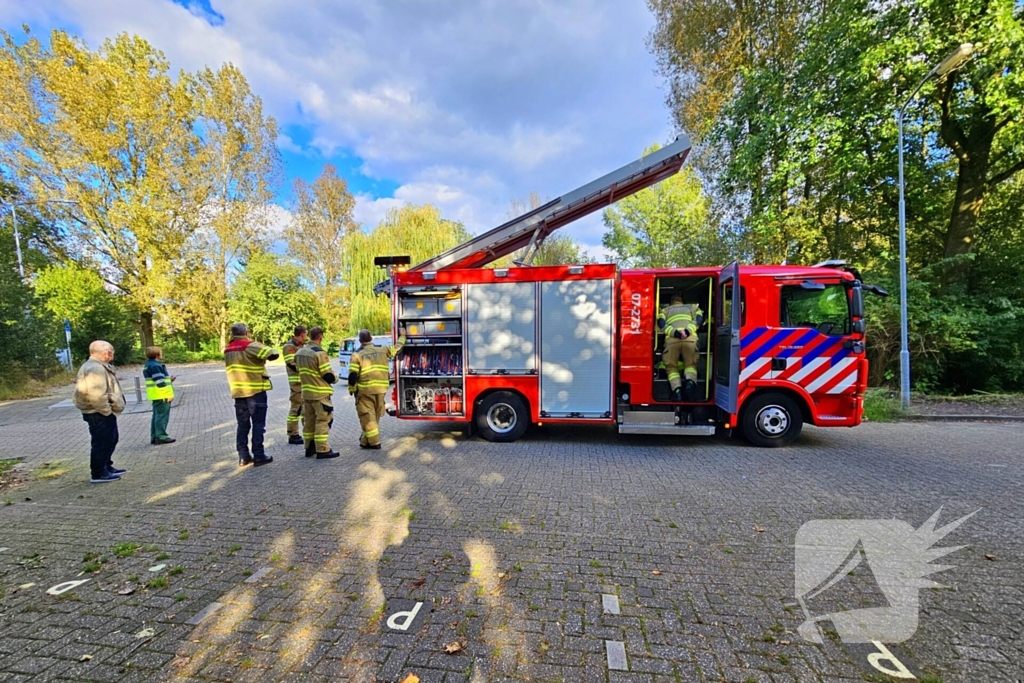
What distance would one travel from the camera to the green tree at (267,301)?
27.9 meters

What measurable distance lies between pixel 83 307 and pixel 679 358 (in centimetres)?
2761

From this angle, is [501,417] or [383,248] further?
[383,248]

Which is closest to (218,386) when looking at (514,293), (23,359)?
(23,359)

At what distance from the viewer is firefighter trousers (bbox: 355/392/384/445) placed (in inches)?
241

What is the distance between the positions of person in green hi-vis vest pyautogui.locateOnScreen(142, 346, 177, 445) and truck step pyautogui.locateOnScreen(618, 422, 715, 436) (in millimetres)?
7231

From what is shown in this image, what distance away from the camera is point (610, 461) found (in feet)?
18.1

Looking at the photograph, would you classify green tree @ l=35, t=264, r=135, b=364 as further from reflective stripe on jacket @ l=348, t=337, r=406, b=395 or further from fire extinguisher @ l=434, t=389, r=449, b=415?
fire extinguisher @ l=434, t=389, r=449, b=415

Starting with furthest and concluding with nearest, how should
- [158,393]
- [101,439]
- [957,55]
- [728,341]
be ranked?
[957,55]
[158,393]
[728,341]
[101,439]

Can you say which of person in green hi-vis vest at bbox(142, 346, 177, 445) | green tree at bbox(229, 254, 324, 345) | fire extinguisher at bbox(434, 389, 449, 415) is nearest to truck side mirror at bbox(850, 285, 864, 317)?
fire extinguisher at bbox(434, 389, 449, 415)

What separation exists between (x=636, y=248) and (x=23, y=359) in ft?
84.7

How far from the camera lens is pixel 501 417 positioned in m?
6.70

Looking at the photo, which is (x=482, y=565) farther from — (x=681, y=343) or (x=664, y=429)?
(x=681, y=343)

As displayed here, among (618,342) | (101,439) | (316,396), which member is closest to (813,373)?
(618,342)

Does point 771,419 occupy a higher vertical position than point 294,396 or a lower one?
lower
